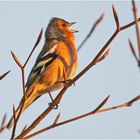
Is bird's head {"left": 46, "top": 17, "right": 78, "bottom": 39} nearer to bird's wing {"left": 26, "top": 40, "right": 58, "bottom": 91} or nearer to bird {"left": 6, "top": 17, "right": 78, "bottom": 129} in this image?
bird {"left": 6, "top": 17, "right": 78, "bottom": 129}

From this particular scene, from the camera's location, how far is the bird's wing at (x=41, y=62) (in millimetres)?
7274

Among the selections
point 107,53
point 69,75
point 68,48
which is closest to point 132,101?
point 107,53

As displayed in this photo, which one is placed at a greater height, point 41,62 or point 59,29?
point 59,29

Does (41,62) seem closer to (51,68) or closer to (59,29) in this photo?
(51,68)

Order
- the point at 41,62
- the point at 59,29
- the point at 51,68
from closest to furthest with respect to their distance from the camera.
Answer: the point at 51,68, the point at 41,62, the point at 59,29

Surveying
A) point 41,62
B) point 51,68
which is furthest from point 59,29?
point 51,68

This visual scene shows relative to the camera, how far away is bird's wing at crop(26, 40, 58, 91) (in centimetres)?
727

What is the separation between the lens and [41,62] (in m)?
7.59

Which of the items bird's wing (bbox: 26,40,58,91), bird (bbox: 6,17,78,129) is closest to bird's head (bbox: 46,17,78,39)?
bird (bbox: 6,17,78,129)

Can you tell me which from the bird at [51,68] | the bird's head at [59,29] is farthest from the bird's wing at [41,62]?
the bird's head at [59,29]

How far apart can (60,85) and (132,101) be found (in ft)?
15.1

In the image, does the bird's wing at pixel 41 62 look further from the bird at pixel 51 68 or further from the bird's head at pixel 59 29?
the bird's head at pixel 59 29

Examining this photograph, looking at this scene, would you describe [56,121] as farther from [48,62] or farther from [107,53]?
[48,62]

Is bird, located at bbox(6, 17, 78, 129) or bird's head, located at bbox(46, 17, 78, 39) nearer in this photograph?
bird, located at bbox(6, 17, 78, 129)
